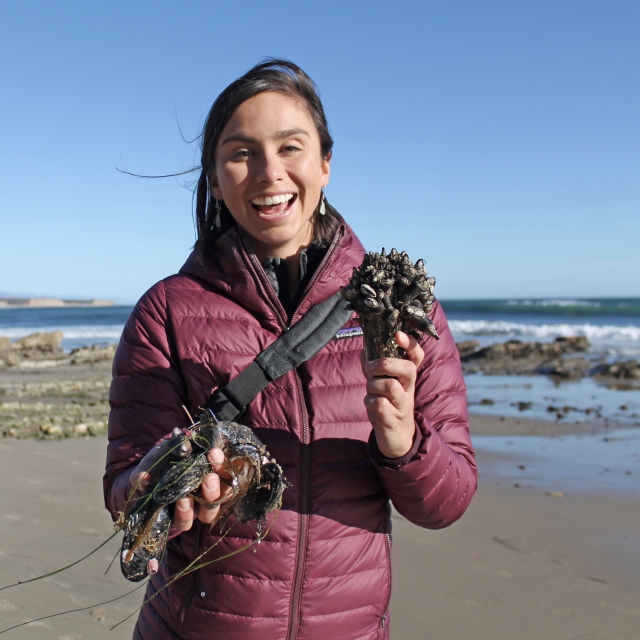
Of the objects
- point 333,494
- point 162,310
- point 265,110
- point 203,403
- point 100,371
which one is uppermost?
point 265,110

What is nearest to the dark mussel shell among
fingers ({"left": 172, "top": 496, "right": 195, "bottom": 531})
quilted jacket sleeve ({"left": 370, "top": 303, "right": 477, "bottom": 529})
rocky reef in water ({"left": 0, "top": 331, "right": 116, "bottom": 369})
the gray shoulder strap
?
fingers ({"left": 172, "top": 496, "right": 195, "bottom": 531})

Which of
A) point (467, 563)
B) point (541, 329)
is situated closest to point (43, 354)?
point (467, 563)

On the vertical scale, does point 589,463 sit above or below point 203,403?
below

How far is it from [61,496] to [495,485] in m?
4.70

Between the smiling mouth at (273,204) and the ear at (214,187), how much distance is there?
0.99ft

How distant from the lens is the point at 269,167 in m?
2.21

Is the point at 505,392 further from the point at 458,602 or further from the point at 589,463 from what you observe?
the point at 458,602

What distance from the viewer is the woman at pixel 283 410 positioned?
78.5 inches

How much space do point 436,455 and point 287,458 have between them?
1.57ft

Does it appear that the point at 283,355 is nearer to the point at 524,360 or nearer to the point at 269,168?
the point at 269,168

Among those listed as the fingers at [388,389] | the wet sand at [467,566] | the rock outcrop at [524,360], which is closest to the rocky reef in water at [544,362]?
the rock outcrop at [524,360]

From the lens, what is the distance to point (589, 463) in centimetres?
794

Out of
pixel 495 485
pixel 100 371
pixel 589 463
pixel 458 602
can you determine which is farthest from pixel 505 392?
pixel 100 371

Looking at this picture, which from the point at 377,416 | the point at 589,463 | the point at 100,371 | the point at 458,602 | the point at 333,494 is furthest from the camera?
the point at 100,371
